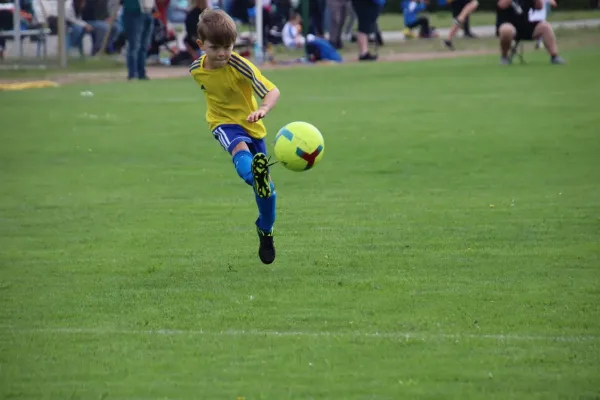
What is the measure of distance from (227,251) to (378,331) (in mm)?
2777

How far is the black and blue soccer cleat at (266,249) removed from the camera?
8492 millimetres

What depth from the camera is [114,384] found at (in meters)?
5.74

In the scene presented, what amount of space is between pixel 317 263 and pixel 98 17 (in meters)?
25.1

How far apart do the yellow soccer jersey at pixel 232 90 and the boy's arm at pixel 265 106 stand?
0.26 feet

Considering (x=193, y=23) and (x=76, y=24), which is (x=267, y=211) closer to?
(x=193, y=23)

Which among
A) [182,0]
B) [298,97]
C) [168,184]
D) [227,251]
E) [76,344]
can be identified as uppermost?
[76,344]

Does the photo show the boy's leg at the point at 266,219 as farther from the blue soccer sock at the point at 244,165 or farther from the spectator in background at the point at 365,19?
the spectator in background at the point at 365,19

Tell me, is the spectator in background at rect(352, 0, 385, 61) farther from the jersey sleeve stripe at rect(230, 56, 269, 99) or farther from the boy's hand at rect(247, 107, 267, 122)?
the boy's hand at rect(247, 107, 267, 122)

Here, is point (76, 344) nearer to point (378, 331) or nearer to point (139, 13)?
point (378, 331)

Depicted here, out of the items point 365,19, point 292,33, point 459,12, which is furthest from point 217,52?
point 459,12

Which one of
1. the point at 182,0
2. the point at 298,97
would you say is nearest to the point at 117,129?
the point at 298,97

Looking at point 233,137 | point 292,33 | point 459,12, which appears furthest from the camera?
point 292,33

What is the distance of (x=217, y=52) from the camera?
28.1 feet

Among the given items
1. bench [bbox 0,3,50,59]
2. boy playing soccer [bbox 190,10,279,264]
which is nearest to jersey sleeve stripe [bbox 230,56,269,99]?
boy playing soccer [bbox 190,10,279,264]
